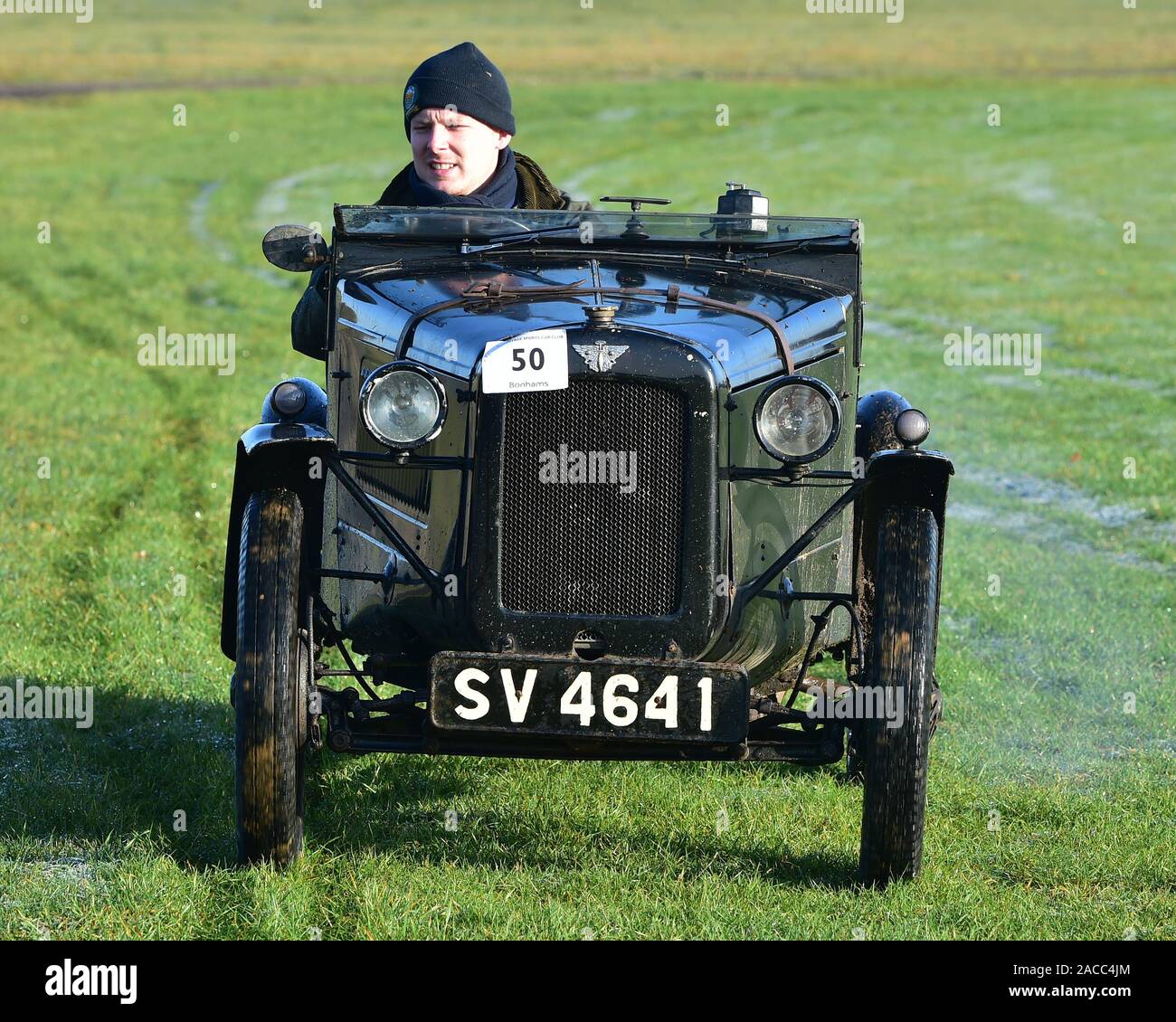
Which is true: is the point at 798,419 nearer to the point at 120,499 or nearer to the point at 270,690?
the point at 270,690

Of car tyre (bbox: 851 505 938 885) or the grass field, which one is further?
the grass field

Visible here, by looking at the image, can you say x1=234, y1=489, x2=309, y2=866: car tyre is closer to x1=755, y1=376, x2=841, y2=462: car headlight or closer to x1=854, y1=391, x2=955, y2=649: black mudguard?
x1=755, y1=376, x2=841, y2=462: car headlight

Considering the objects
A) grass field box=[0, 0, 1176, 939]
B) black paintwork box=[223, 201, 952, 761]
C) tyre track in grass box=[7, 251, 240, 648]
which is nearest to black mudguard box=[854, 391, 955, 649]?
black paintwork box=[223, 201, 952, 761]

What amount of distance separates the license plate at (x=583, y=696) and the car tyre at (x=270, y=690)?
457 millimetres

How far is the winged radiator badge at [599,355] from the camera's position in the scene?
452cm

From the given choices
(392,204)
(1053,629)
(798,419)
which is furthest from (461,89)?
(1053,629)

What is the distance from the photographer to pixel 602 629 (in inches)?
181

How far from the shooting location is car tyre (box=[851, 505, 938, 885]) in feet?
15.3

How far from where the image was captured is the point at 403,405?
4707 mm

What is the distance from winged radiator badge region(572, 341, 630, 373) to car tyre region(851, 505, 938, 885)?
91 centimetres

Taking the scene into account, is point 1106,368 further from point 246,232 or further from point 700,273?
point 246,232

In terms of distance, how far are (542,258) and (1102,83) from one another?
44.9m

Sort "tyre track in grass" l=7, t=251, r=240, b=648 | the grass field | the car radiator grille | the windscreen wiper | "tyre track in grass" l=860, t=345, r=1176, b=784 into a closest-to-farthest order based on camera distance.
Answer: the car radiator grille, the grass field, the windscreen wiper, "tyre track in grass" l=860, t=345, r=1176, b=784, "tyre track in grass" l=7, t=251, r=240, b=648

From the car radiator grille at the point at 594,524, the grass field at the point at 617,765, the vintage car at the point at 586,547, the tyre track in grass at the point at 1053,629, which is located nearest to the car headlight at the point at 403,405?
the vintage car at the point at 586,547
